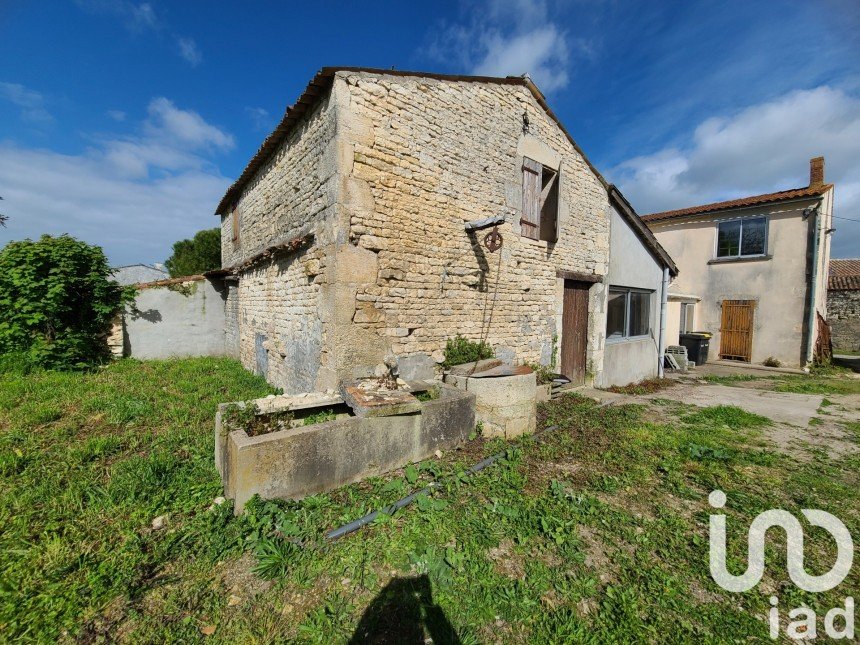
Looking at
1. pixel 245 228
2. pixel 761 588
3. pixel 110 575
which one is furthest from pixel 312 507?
pixel 245 228

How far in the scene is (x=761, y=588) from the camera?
7.98 ft

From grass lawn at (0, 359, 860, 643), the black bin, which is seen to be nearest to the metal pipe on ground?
grass lawn at (0, 359, 860, 643)

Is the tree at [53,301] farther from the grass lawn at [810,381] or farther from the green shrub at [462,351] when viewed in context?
the grass lawn at [810,381]

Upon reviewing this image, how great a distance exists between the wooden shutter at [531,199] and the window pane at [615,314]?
10.7 ft

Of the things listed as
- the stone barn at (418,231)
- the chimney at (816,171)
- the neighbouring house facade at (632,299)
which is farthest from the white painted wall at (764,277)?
the stone barn at (418,231)

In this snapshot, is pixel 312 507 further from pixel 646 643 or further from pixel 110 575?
pixel 646 643

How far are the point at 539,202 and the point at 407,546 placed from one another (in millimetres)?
6617

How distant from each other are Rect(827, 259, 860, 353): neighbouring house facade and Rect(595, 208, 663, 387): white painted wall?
14917 mm

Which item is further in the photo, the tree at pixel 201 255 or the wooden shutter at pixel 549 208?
the tree at pixel 201 255

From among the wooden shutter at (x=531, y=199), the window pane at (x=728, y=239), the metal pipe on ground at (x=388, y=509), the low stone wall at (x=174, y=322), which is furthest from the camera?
the window pane at (x=728, y=239)

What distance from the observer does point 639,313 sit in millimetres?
9891

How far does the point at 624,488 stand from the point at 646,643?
1879 millimetres

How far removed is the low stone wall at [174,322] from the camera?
9.43 m

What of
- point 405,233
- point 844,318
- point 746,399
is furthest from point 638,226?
point 844,318
